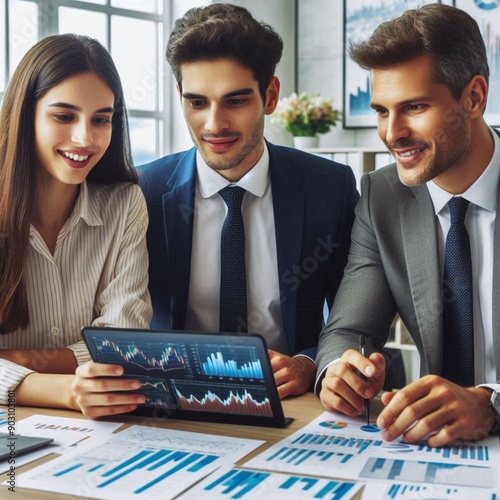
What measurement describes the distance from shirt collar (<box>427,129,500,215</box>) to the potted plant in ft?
9.37

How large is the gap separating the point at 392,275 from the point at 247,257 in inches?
17.3

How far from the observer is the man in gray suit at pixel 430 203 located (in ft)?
6.08

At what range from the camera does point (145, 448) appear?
1.31m

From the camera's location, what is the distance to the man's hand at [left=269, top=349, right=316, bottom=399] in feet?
5.44

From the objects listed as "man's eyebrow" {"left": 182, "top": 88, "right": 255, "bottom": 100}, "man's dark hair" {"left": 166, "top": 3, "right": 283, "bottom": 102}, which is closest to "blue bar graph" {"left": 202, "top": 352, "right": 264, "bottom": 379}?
"man's eyebrow" {"left": 182, "top": 88, "right": 255, "bottom": 100}

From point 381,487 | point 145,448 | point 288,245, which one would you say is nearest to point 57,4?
point 288,245

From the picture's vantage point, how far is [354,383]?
1488 millimetres

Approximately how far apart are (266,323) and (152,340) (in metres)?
0.80

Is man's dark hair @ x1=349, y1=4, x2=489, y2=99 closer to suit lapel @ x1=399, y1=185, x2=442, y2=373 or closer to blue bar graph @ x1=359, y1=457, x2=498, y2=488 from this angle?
suit lapel @ x1=399, y1=185, x2=442, y2=373

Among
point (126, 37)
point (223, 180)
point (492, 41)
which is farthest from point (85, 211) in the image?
point (492, 41)

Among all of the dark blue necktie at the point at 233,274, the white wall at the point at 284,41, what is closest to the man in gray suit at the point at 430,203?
the dark blue necktie at the point at 233,274

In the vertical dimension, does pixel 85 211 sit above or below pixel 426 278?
above

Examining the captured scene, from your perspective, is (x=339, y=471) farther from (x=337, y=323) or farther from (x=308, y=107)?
(x=308, y=107)

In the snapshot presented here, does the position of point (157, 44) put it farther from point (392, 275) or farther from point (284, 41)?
point (392, 275)
